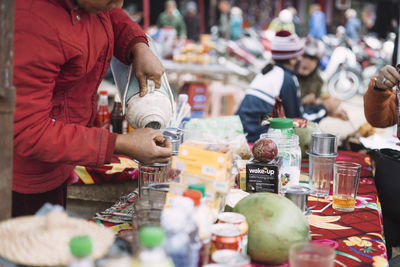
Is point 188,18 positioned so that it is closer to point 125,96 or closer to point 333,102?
point 333,102

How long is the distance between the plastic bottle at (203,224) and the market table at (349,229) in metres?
0.25

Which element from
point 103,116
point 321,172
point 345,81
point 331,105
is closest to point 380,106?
point 321,172

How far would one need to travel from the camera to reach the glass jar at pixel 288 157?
2.07m

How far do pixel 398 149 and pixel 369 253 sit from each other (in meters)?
1.01

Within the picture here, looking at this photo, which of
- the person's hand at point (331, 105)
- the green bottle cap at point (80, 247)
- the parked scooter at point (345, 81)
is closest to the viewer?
the green bottle cap at point (80, 247)

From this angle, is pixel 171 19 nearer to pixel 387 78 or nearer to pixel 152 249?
pixel 387 78

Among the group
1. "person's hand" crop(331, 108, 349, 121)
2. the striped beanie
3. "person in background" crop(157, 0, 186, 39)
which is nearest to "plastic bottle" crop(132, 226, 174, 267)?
"person's hand" crop(331, 108, 349, 121)

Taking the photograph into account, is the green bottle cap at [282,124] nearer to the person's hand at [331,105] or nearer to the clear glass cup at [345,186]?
the clear glass cup at [345,186]

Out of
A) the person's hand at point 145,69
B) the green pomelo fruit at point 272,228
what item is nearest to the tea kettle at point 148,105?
the person's hand at point 145,69

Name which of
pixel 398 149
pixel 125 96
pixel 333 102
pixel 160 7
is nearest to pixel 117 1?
pixel 125 96

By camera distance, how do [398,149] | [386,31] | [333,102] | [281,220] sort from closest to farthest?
[281,220] < [398,149] < [333,102] < [386,31]

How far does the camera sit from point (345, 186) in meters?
2.00

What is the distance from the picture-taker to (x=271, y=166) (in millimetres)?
1848

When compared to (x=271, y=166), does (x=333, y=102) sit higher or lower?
higher
